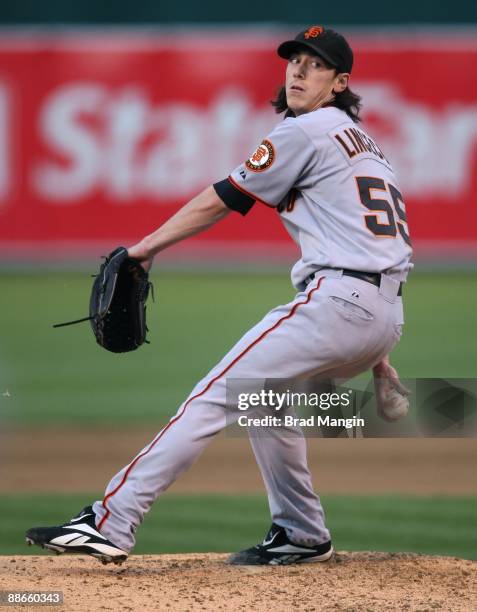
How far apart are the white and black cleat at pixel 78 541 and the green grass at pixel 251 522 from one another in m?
1.26

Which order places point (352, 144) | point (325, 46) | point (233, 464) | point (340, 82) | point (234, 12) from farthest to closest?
point (234, 12) < point (233, 464) < point (340, 82) < point (325, 46) < point (352, 144)

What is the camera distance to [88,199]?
1476 centimetres

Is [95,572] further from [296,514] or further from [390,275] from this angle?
[390,275]

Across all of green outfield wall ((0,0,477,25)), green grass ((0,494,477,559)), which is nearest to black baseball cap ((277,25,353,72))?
green grass ((0,494,477,559))

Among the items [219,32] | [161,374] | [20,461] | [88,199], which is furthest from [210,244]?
[20,461]

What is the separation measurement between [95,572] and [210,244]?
10.4m

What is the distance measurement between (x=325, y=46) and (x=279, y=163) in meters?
0.52

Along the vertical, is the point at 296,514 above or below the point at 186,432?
below

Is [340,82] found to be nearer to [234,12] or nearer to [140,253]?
[140,253]

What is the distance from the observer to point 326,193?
14.0 feet

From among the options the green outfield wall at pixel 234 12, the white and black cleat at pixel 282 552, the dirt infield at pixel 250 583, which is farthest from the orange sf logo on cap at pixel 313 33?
the green outfield wall at pixel 234 12

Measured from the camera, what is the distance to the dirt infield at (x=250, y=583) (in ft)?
13.5

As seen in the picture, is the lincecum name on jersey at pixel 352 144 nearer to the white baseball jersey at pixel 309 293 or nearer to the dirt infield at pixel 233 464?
the white baseball jersey at pixel 309 293

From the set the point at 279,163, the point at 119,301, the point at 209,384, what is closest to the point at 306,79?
the point at 279,163
